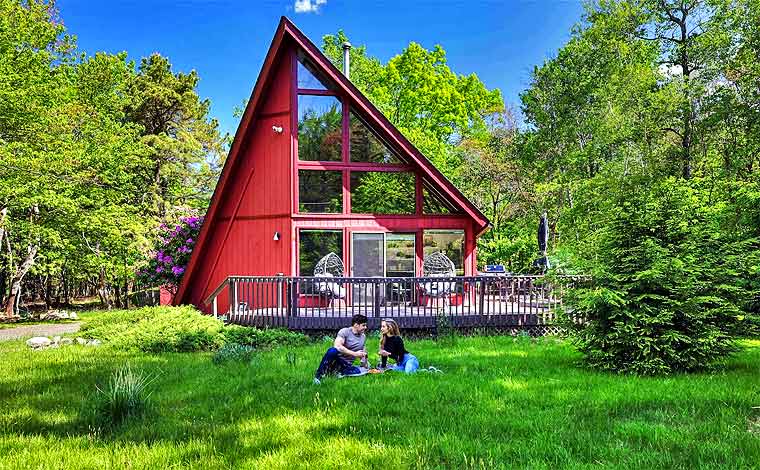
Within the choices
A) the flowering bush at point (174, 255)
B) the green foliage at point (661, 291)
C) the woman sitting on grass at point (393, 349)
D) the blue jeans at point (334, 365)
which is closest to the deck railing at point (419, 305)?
the woman sitting on grass at point (393, 349)

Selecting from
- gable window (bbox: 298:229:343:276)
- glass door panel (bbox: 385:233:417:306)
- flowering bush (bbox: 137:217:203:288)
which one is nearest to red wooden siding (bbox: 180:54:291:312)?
gable window (bbox: 298:229:343:276)

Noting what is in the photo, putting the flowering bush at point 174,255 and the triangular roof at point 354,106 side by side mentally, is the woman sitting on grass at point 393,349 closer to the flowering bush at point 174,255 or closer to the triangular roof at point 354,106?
the triangular roof at point 354,106

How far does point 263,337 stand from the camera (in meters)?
10.9

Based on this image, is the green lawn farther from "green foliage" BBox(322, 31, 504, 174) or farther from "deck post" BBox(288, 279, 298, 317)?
"green foliage" BBox(322, 31, 504, 174)

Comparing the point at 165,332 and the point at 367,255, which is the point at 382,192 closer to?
the point at 367,255

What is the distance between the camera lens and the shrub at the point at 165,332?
10641mm

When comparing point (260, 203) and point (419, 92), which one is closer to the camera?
point (260, 203)

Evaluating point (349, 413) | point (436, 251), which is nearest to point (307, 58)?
point (436, 251)

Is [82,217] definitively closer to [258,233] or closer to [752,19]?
[258,233]

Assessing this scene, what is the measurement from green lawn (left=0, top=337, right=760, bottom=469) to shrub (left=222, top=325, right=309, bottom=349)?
2.47 meters

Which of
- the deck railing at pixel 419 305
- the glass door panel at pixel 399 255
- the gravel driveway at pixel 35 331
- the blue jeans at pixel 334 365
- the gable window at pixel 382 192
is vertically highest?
the gable window at pixel 382 192

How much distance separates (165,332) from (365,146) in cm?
737

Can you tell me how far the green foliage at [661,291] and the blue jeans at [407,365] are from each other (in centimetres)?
260

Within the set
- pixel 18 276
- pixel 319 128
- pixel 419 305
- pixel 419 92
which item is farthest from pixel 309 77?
pixel 419 92
